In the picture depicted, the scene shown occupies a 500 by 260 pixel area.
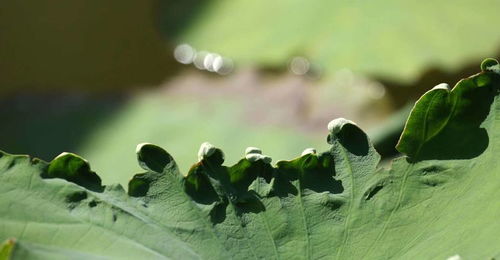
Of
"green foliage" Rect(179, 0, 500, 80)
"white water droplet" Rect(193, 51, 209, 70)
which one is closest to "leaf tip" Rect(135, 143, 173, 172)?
"green foliage" Rect(179, 0, 500, 80)

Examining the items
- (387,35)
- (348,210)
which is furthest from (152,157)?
(387,35)

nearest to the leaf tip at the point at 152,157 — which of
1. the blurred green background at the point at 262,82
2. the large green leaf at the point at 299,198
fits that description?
the large green leaf at the point at 299,198

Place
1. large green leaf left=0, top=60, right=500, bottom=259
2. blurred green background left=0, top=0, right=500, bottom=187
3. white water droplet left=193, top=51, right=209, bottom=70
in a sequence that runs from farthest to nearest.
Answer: white water droplet left=193, top=51, right=209, bottom=70
blurred green background left=0, top=0, right=500, bottom=187
large green leaf left=0, top=60, right=500, bottom=259

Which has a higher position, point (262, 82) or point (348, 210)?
point (262, 82)

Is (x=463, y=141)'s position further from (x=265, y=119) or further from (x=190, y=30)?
(x=190, y=30)

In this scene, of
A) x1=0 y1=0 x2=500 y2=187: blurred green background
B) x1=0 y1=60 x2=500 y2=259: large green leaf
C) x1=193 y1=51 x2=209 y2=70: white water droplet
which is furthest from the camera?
x1=193 y1=51 x2=209 y2=70: white water droplet

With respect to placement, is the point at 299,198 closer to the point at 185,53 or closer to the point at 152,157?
the point at 152,157

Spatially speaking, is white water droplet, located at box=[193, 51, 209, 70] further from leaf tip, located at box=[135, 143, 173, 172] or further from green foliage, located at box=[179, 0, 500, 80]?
leaf tip, located at box=[135, 143, 173, 172]
